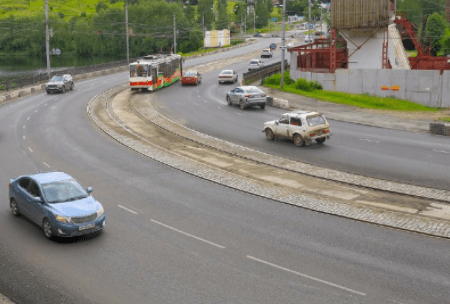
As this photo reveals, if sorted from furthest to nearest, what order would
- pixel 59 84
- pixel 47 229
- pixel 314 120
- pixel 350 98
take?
pixel 59 84 < pixel 350 98 < pixel 314 120 < pixel 47 229

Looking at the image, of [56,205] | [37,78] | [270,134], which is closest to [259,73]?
[37,78]

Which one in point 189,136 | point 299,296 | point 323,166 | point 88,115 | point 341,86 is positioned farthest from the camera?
point 341,86

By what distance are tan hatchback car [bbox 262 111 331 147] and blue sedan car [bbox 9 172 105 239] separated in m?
15.2

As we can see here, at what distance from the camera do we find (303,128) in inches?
1195

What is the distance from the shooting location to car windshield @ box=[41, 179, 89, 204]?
677 inches

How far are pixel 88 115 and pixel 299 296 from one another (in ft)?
110

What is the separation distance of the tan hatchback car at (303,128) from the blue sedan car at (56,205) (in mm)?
15235

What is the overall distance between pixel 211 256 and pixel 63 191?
549 centimetres

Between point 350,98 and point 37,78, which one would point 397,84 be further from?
point 37,78

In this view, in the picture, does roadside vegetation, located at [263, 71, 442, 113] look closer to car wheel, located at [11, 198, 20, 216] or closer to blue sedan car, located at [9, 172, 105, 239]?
blue sedan car, located at [9, 172, 105, 239]

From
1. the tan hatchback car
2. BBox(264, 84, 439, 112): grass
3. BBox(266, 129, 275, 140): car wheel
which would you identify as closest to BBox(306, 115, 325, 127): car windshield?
the tan hatchback car

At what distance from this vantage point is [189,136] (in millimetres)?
33594

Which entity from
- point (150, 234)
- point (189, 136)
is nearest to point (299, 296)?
point (150, 234)

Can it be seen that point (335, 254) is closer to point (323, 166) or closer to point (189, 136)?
point (323, 166)
